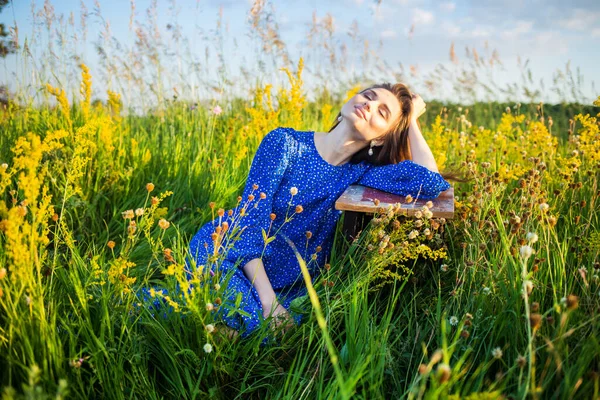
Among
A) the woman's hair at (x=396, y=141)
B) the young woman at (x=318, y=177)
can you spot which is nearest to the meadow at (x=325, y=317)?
the young woman at (x=318, y=177)

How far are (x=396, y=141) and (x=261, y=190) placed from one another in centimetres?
89

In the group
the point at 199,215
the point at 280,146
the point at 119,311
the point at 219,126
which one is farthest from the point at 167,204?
the point at 119,311

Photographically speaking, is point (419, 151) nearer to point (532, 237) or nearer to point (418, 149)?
point (418, 149)

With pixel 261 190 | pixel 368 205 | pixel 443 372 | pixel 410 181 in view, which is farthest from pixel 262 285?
pixel 443 372

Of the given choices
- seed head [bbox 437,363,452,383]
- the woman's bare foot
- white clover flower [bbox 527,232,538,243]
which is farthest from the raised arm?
seed head [bbox 437,363,452,383]

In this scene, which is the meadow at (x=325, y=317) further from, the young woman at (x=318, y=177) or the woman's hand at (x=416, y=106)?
the woman's hand at (x=416, y=106)

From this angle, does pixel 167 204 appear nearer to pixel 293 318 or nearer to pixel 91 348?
pixel 293 318

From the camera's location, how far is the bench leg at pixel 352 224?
9.31 feet

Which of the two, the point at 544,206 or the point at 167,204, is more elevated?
the point at 544,206

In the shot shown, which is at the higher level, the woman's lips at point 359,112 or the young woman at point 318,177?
the woman's lips at point 359,112

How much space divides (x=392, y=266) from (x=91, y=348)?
168 cm

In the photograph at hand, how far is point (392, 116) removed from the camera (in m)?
3.26

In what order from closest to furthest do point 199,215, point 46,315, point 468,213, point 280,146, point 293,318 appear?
point 46,315 → point 293,318 → point 468,213 → point 280,146 → point 199,215

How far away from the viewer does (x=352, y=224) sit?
285cm
